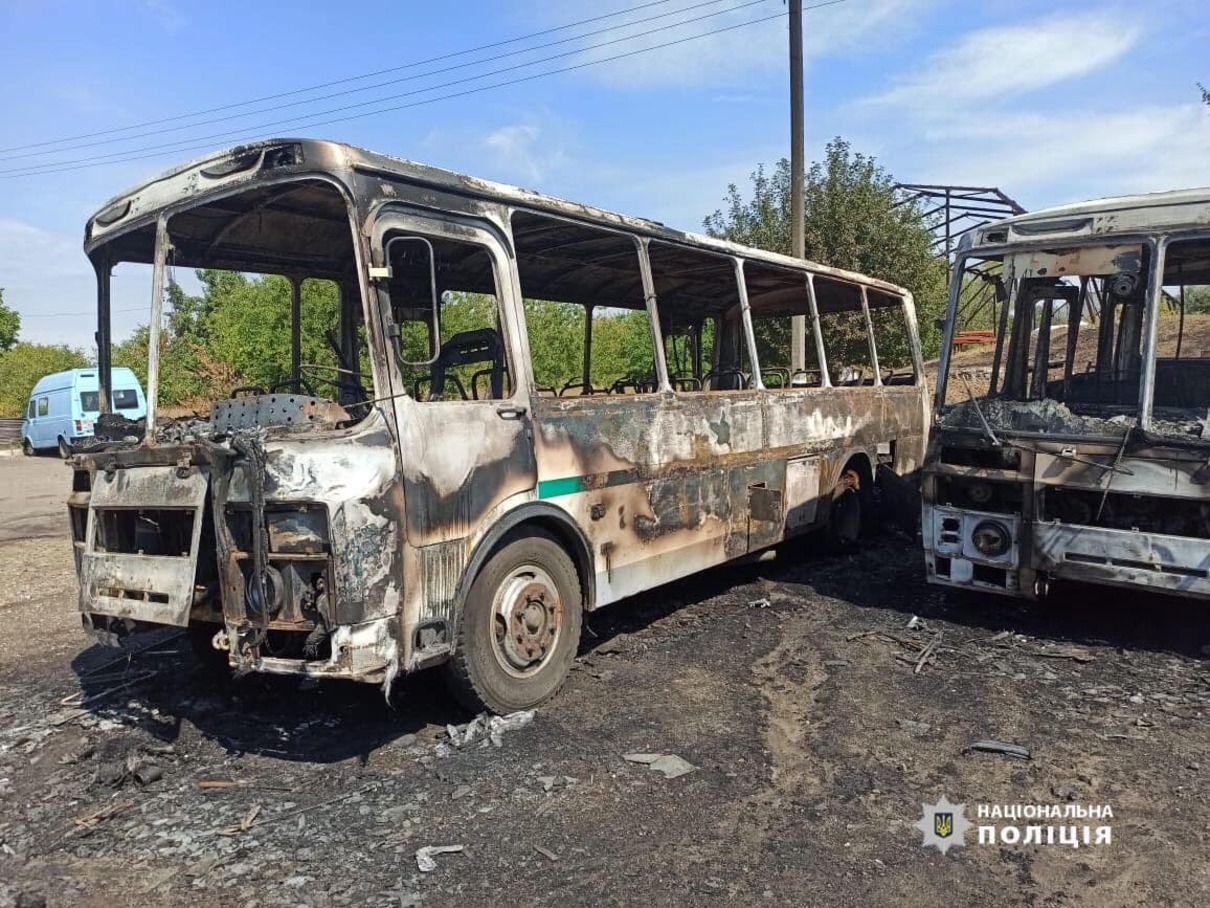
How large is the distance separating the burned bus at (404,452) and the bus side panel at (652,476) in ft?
0.07

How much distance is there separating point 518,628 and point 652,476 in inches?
59.9

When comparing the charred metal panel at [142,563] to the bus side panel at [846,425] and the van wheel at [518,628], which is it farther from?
the bus side panel at [846,425]

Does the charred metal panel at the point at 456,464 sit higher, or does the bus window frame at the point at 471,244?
the bus window frame at the point at 471,244

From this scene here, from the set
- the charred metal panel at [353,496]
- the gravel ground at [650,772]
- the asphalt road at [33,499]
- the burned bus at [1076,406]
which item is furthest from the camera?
the asphalt road at [33,499]

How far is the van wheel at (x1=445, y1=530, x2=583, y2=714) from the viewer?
4246mm

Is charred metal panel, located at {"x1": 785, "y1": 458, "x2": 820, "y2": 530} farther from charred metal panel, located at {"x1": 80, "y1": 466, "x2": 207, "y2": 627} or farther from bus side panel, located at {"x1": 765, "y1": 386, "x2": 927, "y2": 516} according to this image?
charred metal panel, located at {"x1": 80, "y1": 466, "x2": 207, "y2": 627}

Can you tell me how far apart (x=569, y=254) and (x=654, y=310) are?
724 mm

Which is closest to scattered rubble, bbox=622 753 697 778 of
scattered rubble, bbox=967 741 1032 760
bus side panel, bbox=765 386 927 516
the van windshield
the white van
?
scattered rubble, bbox=967 741 1032 760

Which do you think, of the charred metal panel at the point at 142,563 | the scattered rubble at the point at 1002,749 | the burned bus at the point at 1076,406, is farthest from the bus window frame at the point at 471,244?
the burned bus at the point at 1076,406

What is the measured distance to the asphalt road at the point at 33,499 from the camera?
445 inches

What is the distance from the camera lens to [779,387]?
7.31 metres

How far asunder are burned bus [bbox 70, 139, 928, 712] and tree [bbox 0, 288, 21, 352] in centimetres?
4682

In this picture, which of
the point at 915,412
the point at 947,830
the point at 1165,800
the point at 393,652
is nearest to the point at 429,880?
the point at 393,652

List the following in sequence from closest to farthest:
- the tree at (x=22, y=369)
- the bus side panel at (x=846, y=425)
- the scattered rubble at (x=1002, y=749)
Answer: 1. the scattered rubble at (x=1002, y=749)
2. the bus side panel at (x=846, y=425)
3. the tree at (x=22, y=369)
